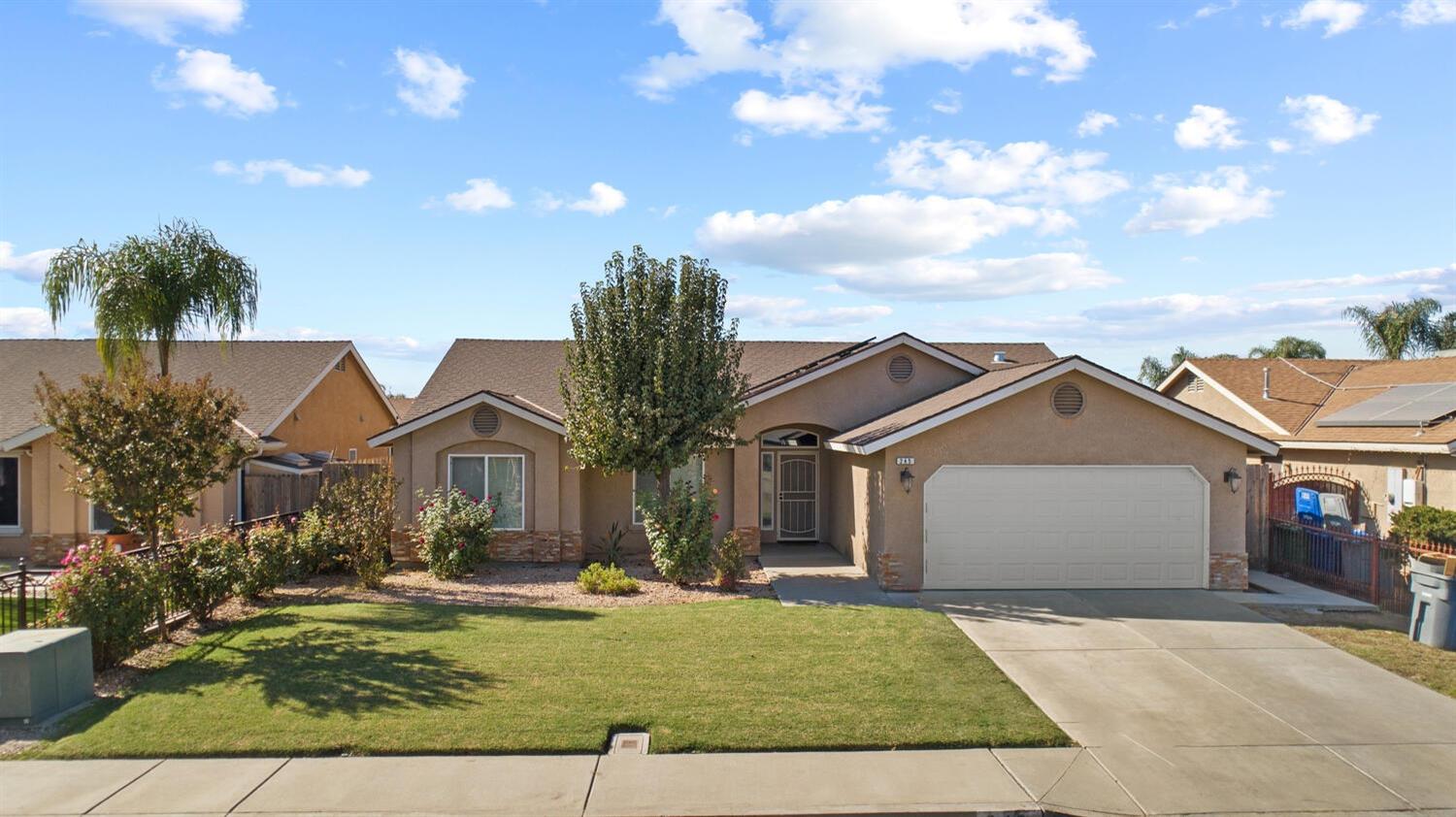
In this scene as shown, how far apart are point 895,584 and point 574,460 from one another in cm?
682

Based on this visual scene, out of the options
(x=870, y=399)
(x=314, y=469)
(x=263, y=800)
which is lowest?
(x=263, y=800)

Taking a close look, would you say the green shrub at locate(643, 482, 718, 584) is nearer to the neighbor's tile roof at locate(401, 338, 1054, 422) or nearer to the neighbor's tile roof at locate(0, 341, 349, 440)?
the neighbor's tile roof at locate(401, 338, 1054, 422)

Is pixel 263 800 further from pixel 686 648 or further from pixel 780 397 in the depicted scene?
pixel 780 397

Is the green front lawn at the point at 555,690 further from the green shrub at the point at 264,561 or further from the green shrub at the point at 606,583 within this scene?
the green shrub at the point at 606,583

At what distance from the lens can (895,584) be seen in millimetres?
14234

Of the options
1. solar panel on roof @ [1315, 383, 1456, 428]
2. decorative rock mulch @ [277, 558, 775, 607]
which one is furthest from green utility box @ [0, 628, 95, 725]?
solar panel on roof @ [1315, 383, 1456, 428]

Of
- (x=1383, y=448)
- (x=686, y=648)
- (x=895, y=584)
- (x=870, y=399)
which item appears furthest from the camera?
(x=870, y=399)

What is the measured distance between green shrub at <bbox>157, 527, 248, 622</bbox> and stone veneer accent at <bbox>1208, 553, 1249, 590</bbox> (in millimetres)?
15001

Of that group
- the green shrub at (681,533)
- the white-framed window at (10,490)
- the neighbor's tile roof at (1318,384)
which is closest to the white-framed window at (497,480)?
the green shrub at (681,533)

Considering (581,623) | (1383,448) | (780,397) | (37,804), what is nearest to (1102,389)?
(780,397)

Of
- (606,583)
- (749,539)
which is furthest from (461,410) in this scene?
(749,539)

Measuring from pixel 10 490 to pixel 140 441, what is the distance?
37.7ft

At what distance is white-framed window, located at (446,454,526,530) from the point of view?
56.9 feet

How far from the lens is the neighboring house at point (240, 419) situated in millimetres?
18375
